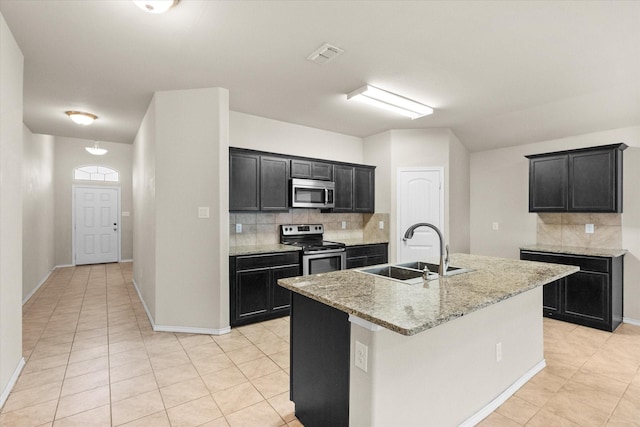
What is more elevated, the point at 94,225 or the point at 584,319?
the point at 94,225

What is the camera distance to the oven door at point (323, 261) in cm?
411

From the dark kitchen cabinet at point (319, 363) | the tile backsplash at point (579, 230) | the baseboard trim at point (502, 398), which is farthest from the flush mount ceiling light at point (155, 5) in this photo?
the tile backsplash at point (579, 230)

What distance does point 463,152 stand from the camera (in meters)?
5.37

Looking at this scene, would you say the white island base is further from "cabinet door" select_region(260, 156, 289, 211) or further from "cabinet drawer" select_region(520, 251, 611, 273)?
"cabinet door" select_region(260, 156, 289, 211)

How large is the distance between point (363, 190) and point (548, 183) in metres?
2.53

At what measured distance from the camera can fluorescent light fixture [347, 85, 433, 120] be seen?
3416 mm

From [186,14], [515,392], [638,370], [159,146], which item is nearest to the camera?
[186,14]

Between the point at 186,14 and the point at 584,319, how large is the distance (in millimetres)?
4995

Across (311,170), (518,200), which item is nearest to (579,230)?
(518,200)

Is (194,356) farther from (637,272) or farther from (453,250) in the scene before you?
(637,272)

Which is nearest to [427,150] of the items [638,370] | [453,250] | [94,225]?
[453,250]

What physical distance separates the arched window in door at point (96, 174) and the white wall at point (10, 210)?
5659mm

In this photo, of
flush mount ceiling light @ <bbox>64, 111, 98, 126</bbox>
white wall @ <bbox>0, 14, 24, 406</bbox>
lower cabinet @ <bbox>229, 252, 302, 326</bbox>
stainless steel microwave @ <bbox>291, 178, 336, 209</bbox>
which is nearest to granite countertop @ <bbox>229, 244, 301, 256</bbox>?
lower cabinet @ <bbox>229, 252, 302, 326</bbox>

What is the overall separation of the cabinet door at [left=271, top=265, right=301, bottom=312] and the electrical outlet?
7.68ft
